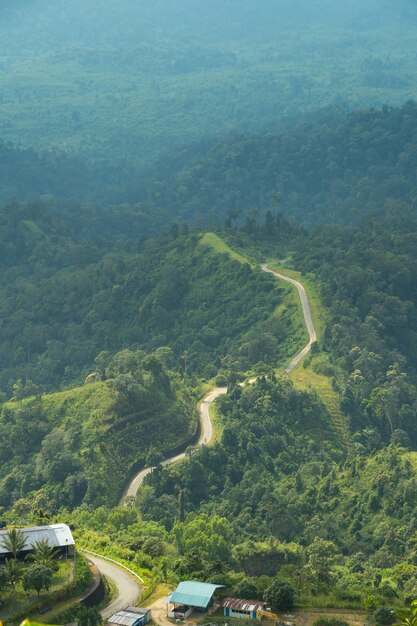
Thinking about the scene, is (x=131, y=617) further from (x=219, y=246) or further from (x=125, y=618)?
(x=219, y=246)

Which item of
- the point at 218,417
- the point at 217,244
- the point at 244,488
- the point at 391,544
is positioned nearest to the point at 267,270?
the point at 217,244

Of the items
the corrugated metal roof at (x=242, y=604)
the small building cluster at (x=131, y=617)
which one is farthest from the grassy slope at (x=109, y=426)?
the small building cluster at (x=131, y=617)

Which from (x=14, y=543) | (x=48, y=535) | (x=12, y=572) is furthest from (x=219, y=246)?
(x=12, y=572)

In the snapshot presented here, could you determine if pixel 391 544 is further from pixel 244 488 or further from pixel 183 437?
pixel 183 437

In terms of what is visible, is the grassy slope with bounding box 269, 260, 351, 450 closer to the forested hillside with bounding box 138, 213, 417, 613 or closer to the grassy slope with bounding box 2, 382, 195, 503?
the forested hillside with bounding box 138, 213, 417, 613

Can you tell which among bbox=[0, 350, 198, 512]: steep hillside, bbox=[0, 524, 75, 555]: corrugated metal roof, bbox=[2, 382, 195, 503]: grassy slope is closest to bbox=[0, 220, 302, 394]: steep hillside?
bbox=[0, 350, 198, 512]: steep hillside

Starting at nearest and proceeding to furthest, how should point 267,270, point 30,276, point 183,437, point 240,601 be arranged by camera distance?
1. point 240,601
2. point 183,437
3. point 267,270
4. point 30,276

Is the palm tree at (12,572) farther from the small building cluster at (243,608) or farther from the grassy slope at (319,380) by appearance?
the grassy slope at (319,380)
